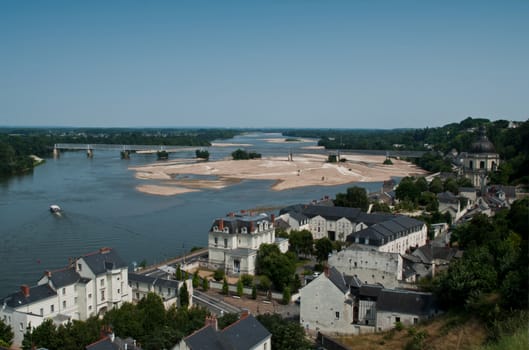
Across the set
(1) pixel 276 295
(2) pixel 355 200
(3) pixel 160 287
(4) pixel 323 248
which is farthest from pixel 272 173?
(3) pixel 160 287

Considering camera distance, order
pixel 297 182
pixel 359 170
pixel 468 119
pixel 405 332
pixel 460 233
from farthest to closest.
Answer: pixel 468 119 → pixel 359 170 → pixel 297 182 → pixel 460 233 → pixel 405 332

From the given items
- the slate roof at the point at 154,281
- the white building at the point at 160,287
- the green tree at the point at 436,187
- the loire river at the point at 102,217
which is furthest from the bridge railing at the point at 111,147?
the white building at the point at 160,287

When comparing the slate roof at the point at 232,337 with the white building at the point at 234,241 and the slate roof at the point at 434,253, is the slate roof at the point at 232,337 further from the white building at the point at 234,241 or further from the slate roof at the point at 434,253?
the slate roof at the point at 434,253

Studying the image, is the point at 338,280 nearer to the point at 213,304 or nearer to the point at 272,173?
the point at 213,304

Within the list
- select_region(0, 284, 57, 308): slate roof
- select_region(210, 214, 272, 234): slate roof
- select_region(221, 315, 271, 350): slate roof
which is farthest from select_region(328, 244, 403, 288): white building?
select_region(0, 284, 57, 308): slate roof

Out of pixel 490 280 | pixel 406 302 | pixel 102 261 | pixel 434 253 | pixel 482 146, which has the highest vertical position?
pixel 482 146

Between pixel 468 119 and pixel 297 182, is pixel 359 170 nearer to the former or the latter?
pixel 297 182

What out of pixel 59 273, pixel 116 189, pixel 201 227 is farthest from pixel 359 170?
pixel 59 273
